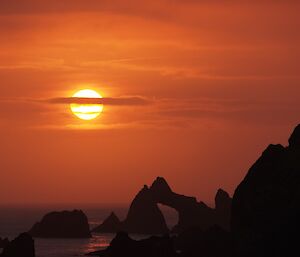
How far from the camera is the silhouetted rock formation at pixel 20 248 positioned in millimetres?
126500

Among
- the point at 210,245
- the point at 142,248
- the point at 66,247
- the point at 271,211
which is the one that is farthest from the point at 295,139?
the point at 66,247

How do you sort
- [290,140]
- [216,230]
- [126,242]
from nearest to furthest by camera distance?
[290,140] < [126,242] < [216,230]

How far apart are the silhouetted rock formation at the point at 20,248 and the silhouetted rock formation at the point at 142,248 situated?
345 inches

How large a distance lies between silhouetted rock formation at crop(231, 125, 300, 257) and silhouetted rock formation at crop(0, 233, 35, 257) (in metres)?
34.6

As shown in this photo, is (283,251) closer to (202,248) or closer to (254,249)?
(254,249)

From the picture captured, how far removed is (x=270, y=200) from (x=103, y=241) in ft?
346

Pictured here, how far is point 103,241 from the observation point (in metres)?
200

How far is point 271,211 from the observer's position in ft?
315

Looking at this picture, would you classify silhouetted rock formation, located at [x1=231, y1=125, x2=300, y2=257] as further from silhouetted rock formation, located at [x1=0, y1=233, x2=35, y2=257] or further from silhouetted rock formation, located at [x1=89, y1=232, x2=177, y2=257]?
silhouetted rock formation, located at [x1=0, y1=233, x2=35, y2=257]

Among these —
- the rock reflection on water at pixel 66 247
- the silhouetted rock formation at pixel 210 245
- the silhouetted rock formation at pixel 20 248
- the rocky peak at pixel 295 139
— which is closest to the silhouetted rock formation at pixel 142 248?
the silhouetted rock formation at pixel 210 245

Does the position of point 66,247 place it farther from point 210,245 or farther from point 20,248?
point 20,248

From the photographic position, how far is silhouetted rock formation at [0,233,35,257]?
415 feet

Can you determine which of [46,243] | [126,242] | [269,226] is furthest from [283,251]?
[46,243]

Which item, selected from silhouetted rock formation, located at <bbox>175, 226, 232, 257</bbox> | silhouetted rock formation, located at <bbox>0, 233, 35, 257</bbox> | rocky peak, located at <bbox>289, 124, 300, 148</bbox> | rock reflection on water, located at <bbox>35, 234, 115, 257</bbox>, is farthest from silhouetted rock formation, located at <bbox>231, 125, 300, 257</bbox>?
rock reflection on water, located at <bbox>35, 234, 115, 257</bbox>
